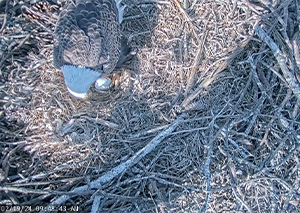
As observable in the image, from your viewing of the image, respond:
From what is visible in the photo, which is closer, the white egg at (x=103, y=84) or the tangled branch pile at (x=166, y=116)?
the tangled branch pile at (x=166, y=116)

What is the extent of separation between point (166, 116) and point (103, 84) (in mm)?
658

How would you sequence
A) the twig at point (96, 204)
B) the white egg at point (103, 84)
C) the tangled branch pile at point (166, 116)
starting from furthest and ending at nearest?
1. the white egg at point (103, 84)
2. the tangled branch pile at point (166, 116)
3. the twig at point (96, 204)

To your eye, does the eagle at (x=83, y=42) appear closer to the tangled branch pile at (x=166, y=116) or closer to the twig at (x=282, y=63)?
the tangled branch pile at (x=166, y=116)

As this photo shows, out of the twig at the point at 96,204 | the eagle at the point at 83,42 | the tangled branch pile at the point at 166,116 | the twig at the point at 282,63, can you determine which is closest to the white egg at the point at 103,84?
the tangled branch pile at the point at 166,116

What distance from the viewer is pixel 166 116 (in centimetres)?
245

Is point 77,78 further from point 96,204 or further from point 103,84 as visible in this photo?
point 96,204

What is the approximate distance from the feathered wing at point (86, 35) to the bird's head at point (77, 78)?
0.04m

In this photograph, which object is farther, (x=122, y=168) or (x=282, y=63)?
(x=282, y=63)

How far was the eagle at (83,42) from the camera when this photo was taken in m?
2.25

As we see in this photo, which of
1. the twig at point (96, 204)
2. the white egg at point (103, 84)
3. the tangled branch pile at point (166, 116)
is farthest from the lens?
the white egg at point (103, 84)

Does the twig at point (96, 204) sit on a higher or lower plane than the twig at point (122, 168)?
lower

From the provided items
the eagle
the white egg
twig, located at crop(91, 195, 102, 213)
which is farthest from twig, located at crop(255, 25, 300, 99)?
twig, located at crop(91, 195, 102, 213)

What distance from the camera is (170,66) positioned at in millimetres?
2596

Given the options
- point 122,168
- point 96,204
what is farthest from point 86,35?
point 96,204
